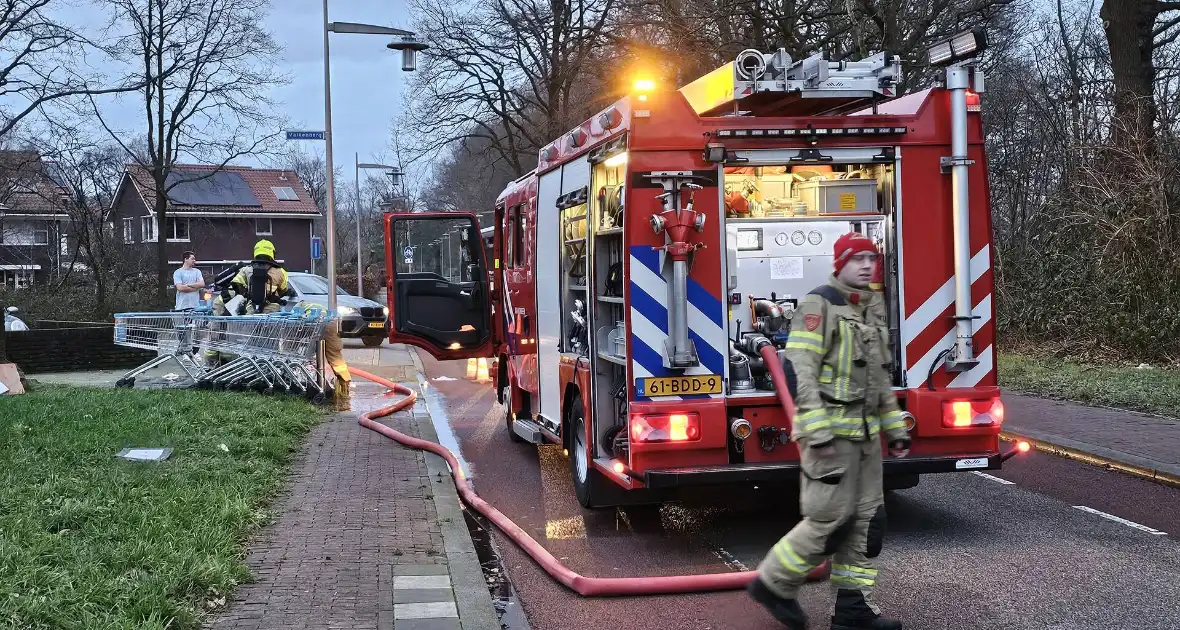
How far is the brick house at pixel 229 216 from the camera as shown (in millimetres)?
56875

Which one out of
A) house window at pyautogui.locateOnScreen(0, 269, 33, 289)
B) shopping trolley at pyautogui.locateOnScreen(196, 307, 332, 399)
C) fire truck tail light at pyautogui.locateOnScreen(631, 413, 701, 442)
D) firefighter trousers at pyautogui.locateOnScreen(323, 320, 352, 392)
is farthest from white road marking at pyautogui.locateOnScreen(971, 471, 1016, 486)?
house window at pyautogui.locateOnScreen(0, 269, 33, 289)

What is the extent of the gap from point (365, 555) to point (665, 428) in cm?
187

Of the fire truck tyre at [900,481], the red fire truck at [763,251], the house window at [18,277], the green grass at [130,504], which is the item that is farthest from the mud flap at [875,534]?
the house window at [18,277]

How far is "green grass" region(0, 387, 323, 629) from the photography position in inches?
200

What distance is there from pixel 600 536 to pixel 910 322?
8.05 ft

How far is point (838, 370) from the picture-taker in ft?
16.5

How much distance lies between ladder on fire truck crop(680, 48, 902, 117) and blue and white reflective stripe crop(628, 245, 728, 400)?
116 cm

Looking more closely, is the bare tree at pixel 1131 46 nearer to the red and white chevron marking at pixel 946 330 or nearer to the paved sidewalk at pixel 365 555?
the red and white chevron marking at pixel 946 330

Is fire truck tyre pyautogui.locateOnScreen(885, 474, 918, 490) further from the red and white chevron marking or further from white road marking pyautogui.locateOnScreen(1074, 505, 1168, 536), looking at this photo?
white road marking pyautogui.locateOnScreen(1074, 505, 1168, 536)

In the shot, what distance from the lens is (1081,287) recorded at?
55.1 feet

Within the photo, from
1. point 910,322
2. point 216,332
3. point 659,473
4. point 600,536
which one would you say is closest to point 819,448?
point 659,473

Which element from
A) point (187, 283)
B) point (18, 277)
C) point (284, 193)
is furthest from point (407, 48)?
point (284, 193)

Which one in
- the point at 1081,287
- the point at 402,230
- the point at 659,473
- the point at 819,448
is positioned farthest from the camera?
the point at 1081,287

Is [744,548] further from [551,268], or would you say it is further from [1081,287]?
[1081,287]
